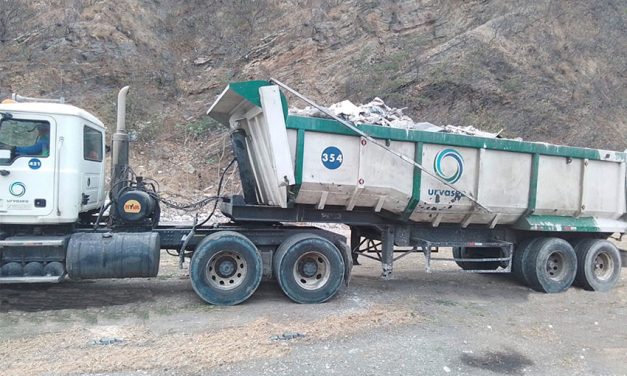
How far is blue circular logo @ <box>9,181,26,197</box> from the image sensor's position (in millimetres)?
5805

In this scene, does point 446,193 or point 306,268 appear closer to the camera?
point 306,268

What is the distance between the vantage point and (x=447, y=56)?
19891 millimetres

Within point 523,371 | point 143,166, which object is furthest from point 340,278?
point 143,166

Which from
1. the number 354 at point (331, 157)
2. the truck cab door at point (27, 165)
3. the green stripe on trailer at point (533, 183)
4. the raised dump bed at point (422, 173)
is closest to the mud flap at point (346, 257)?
the raised dump bed at point (422, 173)

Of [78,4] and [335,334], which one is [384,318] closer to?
[335,334]

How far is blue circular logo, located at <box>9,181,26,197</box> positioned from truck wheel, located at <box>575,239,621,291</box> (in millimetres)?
7879

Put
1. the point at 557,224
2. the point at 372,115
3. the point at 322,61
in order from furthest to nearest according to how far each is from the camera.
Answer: the point at 322,61 < the point at 557,224 < the point at 372,115

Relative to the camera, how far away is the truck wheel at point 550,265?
751 centimetres

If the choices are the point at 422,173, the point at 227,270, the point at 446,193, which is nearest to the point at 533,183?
the point at 446,193

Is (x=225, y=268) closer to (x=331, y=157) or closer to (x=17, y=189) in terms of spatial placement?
(x=331, y=157)

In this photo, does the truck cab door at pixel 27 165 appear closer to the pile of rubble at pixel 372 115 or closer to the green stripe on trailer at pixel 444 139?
the green stripe on trailer at pixel 444 139

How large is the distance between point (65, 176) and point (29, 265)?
1109mm

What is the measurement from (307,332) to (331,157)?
220cm

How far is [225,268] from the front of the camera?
20.9ft
